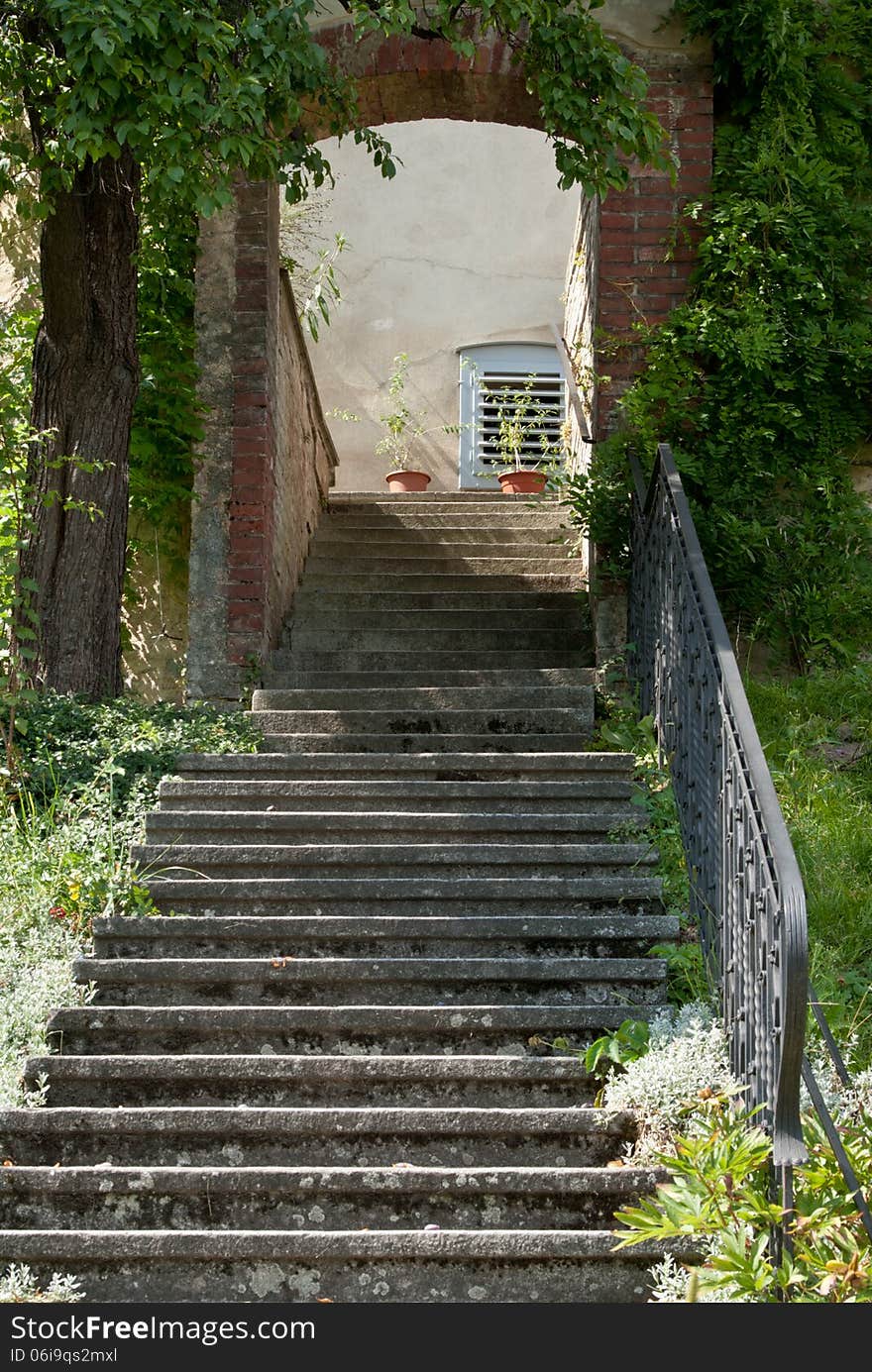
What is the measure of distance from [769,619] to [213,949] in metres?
3.15

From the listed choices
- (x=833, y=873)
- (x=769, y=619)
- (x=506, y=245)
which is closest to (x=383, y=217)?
(x=506, y=245)

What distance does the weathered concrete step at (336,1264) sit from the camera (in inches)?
130

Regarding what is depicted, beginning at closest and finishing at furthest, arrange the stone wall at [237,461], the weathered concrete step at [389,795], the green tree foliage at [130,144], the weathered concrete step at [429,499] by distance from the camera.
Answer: the green tree foliage at [130,144] < the weathered concrete step at [389,795] < the stone wall at [237,461] < the weathered concrete step at [429,499]

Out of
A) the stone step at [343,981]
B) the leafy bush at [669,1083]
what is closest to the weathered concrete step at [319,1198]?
the leafy bush at [669,1083]

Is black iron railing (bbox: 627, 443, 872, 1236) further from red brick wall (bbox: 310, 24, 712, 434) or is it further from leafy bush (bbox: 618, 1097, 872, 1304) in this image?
red brick wall (bbox: 310, 24, 712, 434)

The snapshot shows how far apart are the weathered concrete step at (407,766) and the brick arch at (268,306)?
A: 1.15 meters

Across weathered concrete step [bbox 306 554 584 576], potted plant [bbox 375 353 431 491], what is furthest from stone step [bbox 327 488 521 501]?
potted plant [bbox 375 353 431 491]

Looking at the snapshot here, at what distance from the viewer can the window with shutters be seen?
40.8ft

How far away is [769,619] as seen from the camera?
21.5ft

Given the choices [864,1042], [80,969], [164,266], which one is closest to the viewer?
[864,1042]

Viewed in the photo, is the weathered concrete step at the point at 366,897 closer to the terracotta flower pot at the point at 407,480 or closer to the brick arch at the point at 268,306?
the brick arch at the point at 268,306

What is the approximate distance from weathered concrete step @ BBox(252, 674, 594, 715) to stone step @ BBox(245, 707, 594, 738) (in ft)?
0.10

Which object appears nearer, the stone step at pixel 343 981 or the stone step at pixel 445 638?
the stone step at pixel 343 981

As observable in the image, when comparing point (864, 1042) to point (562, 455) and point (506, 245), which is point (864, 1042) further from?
point (506, 245)
